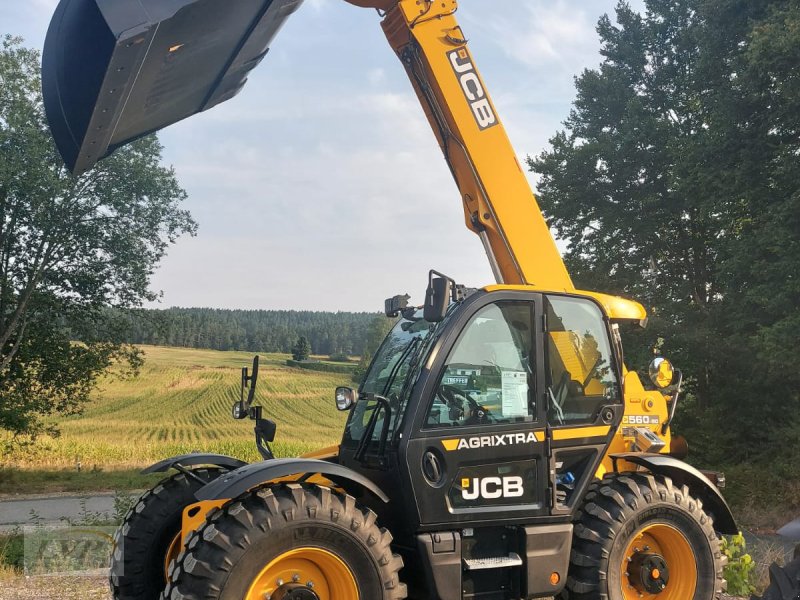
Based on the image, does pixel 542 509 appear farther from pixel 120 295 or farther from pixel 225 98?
pixel 120 295

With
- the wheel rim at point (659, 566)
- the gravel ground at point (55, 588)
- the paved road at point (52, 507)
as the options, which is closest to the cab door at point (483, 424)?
the wheel rim at point (659, 566)

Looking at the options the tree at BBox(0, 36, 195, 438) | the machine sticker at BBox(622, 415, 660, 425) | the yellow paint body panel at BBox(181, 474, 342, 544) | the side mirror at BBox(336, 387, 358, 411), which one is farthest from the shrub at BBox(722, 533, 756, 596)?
the tree at BBox(0, 36, 195, 438)

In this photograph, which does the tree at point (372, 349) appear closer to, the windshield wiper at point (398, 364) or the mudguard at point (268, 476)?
the windshield wiper at point (398, 364)

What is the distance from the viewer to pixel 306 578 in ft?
12.8

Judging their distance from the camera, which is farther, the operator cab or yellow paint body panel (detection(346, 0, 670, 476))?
yellow paint body panel (detection(346, 0, 670, 476))

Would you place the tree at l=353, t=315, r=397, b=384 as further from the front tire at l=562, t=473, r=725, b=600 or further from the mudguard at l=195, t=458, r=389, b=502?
the front tire at l=562, t=473, r=725, b=600

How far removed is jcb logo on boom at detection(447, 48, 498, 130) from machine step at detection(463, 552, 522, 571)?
3152 mm

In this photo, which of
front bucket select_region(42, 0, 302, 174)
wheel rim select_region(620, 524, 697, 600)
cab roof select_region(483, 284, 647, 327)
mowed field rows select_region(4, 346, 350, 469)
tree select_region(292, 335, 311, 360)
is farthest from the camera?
tree select_region(292, 335, 311, 360)

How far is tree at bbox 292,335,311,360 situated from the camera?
54588 millimetres

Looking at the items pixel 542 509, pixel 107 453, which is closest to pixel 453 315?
pixel 542 509

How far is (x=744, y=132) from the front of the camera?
730 inches

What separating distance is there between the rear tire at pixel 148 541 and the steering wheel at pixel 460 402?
6.11ft

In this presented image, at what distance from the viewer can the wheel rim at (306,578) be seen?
149 inches

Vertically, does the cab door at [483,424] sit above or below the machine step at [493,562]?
above
